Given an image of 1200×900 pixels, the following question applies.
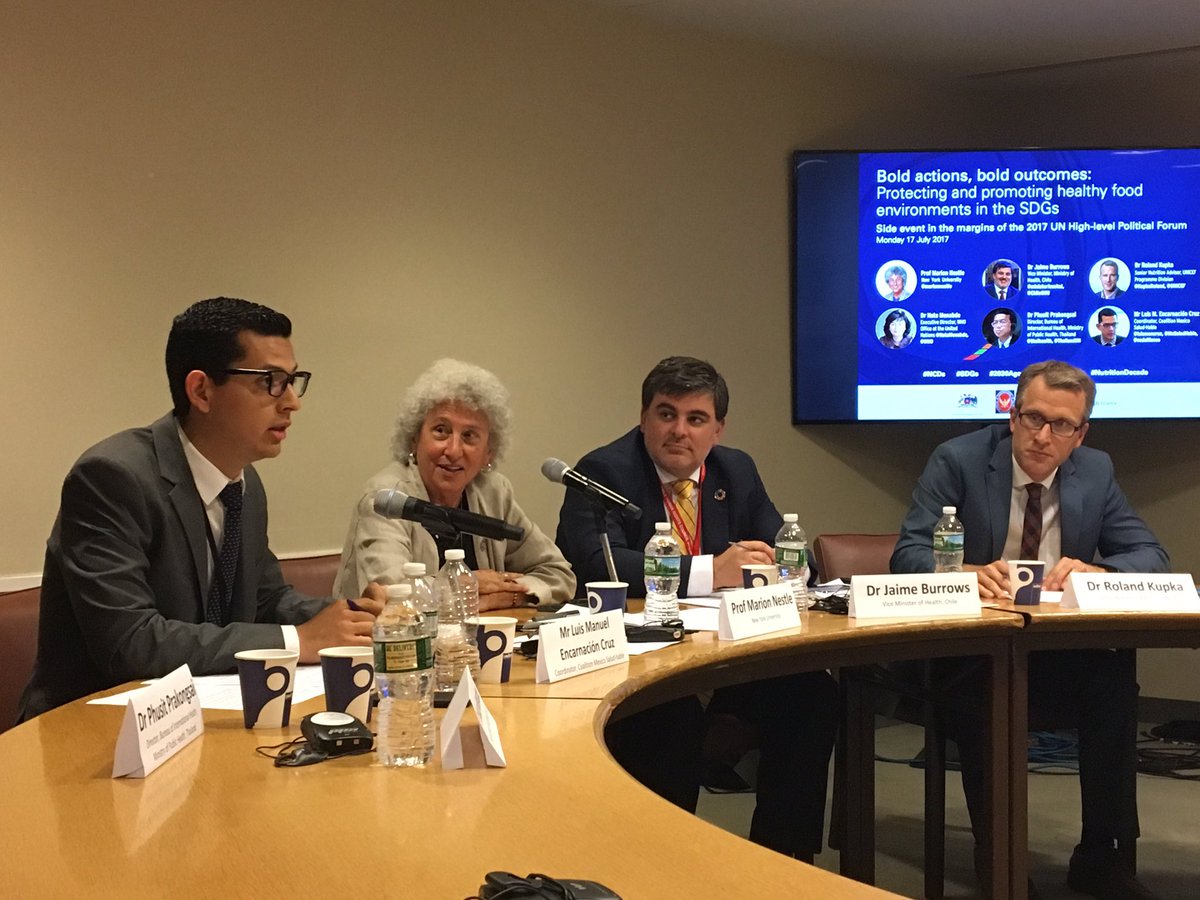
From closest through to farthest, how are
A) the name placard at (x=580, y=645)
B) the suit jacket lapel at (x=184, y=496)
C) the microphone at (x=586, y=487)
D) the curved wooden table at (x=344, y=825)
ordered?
the curved wooden table at (x=344, y=825), the name placard at (x=580, y=645), the suit jacket lapel at (x=184, y=496), the microphone at (x=586, y=487)

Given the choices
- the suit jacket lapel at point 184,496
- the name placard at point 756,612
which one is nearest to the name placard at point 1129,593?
the name placard at point 756,612

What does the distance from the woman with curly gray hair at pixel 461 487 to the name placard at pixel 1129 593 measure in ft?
3.92

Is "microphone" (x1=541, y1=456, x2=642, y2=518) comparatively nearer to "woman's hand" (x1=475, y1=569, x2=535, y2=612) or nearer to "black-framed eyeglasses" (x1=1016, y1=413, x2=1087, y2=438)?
"woman's hand" (x1=475, y1=569, x2=535, y2=612)

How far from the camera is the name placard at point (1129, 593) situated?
9.77 feet

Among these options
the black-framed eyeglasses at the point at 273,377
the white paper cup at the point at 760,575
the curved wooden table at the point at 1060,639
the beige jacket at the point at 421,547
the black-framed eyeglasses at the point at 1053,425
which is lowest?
the curved wooden table at the point at 1060,639

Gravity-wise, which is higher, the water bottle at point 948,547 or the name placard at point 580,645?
the water bottle at point 948,547

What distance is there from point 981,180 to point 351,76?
2.50 metres

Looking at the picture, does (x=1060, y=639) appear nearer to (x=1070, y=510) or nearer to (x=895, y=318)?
(x=1070, y=510)

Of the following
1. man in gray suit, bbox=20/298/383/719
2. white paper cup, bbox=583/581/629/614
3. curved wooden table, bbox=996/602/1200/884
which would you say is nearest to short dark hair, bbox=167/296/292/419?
man in gray suit, bbox=20/298/383/719

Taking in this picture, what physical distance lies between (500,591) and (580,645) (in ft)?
2.58

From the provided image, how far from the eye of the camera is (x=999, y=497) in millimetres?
3598

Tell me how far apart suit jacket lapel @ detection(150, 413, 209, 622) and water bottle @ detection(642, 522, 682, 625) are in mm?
921

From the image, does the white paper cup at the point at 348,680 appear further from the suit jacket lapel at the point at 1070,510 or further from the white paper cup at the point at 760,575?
the suit jacket lapel at the point at 1070,510

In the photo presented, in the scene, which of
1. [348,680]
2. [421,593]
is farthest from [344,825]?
[421,593]
